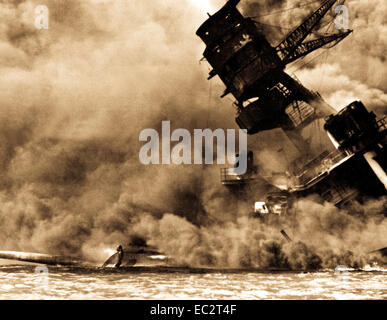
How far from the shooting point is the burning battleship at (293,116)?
23.4 m

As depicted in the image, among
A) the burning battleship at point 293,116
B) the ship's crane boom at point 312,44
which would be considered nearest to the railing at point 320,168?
the burning battleship at point 293,116

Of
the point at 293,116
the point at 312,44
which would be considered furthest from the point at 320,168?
the point at 312,44

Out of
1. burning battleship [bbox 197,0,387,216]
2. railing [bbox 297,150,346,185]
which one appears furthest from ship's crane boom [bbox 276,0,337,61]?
railing [bbox 297,150,346,185]

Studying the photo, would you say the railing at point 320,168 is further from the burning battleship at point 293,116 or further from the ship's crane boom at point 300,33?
the ship's crane boom at point 300,33

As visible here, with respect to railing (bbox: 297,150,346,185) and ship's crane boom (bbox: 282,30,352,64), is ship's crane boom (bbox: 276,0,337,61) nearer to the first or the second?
ship's crane boom (bbox: 282,30,352,64)

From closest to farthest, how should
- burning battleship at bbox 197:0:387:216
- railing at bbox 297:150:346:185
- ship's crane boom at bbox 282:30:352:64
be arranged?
burning battleship at bbox 197:0:387:216, railing at bbox 297:150:346:185, ship's crane boom at bbox 282:30:352:64

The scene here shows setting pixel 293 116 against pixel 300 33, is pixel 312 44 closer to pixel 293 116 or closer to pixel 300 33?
pixel 300 33

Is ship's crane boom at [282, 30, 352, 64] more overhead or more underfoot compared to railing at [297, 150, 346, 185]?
more overhead

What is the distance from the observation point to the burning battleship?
2342 centimetres

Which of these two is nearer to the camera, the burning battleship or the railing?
the burning battleship

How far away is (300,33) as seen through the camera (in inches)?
1141

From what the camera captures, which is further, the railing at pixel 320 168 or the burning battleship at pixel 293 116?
the railing at pixel 320 168

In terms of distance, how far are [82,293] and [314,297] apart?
31.1 ft
